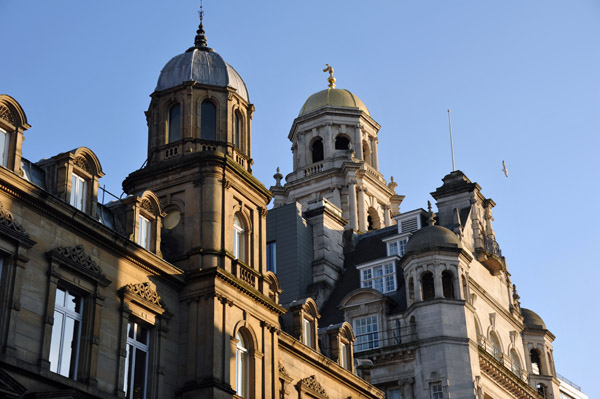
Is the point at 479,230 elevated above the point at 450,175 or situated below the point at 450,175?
below

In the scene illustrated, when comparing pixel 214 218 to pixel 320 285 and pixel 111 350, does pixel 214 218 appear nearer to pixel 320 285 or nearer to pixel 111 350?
pixel 111 350

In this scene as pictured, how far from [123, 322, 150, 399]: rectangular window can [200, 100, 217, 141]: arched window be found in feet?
29.1

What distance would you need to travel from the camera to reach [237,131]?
38.6 meters

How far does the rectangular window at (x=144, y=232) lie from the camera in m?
33.5

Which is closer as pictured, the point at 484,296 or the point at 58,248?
the point at 58,248

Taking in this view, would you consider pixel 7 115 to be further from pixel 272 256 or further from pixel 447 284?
pixel 272 256

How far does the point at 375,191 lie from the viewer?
79.5 m

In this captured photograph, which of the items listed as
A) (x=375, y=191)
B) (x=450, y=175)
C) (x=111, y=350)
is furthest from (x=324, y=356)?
(x=375, y=191)

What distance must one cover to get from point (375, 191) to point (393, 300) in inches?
805

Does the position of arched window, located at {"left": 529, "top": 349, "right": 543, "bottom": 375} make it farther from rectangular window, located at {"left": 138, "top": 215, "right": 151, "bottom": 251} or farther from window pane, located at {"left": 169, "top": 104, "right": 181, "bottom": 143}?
rectangular window, located at {"left": 138, "top": 215, "right": 151, "bottom": 251}

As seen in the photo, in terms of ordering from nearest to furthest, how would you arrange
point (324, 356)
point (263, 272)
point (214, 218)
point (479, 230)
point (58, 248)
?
point (58, 248)
point (214, 218)
point (263, 272)
point (324, 356)
point (479, 230)

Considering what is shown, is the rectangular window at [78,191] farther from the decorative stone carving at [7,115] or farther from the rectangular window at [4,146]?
the decorative stone carving at [7,115]

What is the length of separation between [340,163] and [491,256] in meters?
17.8

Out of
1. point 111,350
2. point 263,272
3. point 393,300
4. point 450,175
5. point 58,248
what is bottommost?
point 111,350
